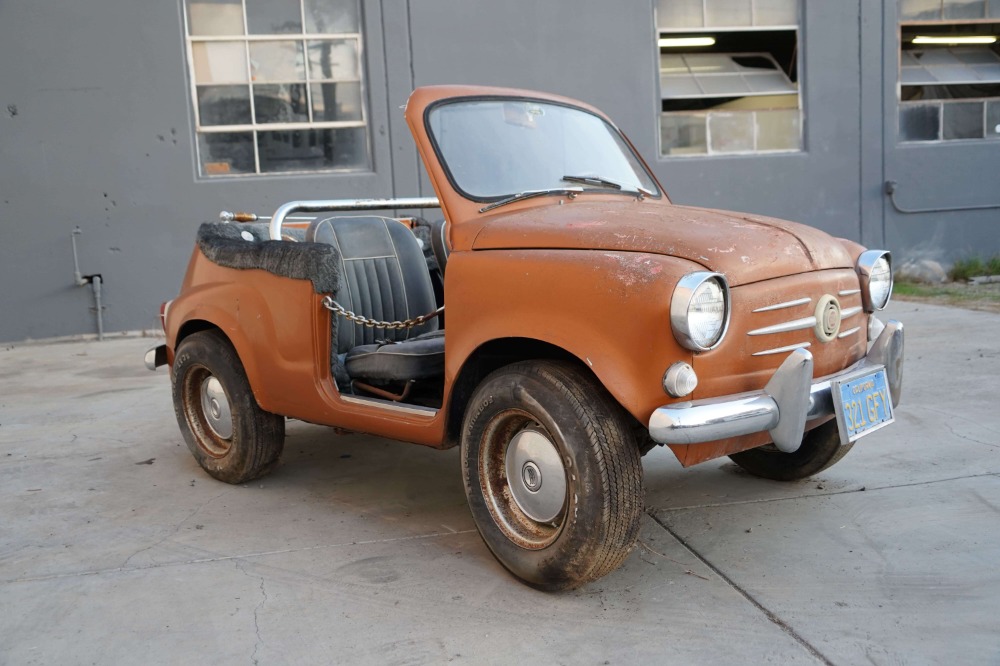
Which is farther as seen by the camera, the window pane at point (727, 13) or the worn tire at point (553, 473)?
the window pane at point (727, 13)

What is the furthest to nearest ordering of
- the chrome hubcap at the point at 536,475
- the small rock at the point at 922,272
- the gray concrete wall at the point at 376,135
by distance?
the small rock at the point at 922,272 < the gray concrete wall at the point at 376,135 < the chrome hubcap at the point at 536,475

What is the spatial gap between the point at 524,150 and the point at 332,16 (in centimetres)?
644

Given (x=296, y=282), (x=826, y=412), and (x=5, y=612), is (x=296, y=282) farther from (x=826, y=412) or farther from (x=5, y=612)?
(x=826, y=412)

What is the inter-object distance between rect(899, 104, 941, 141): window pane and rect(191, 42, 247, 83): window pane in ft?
25.6

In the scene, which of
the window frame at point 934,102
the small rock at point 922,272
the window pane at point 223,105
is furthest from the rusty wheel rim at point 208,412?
the window frame at point 934,102

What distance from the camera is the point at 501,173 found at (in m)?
3.58

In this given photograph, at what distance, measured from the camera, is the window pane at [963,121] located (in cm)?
1102

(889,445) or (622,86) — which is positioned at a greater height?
(622,86)

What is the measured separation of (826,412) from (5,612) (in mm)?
2830

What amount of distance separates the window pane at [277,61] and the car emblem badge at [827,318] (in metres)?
7.50

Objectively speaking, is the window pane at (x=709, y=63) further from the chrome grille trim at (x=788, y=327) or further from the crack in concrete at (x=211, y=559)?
the crack in concrete at (x=211, y=559)

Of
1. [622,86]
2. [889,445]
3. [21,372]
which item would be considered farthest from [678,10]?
[21,372]

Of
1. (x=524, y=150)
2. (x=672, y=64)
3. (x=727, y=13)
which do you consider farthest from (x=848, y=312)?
(x=727, y=13)

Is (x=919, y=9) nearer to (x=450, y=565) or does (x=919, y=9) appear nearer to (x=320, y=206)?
(x=320, y=206)
